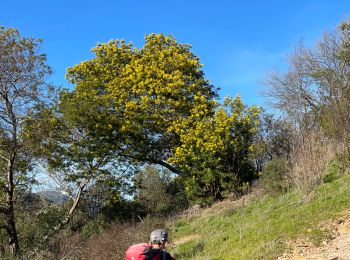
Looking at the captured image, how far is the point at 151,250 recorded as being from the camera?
3975 millimetres

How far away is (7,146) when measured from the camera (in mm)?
12484

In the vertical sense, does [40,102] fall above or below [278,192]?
above

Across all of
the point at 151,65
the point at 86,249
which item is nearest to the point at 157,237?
the point at 86,249

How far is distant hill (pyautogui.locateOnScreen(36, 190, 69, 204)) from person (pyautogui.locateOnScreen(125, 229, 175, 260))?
13.3 m

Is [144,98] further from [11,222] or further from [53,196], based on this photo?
[11,222]

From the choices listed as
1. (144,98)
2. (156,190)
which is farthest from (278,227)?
(156,190)

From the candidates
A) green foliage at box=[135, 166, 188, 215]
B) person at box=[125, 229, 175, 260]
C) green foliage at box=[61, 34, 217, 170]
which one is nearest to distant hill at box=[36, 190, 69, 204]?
green foliage at box=[61, 34, 217, 170]

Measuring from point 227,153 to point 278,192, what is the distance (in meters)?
6.15

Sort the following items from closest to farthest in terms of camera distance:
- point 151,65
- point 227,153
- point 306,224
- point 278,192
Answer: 1. point 306,224
2. point 278,192
3. point 227,153
4. point 151,65

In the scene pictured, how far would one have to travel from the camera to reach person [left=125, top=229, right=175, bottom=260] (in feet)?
12.8

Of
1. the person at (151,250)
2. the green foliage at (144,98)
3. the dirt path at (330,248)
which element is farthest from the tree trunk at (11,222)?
the person at (151,250)

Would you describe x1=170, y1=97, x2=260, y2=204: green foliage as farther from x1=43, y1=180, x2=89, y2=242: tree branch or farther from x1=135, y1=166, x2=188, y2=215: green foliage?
x1=43, y1=180, x2=89, y2=242: tree branch

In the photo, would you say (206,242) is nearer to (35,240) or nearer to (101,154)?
(35,240)

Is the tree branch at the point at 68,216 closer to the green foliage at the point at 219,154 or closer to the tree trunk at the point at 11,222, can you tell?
the tree trunk at the point at 11,222
